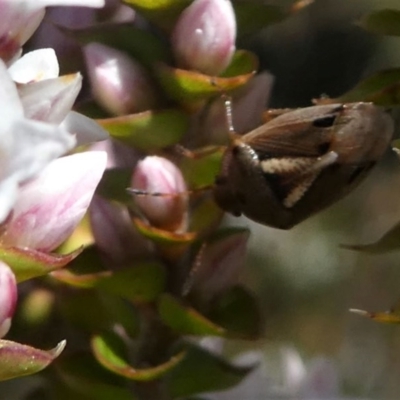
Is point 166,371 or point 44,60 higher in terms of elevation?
point 44,60

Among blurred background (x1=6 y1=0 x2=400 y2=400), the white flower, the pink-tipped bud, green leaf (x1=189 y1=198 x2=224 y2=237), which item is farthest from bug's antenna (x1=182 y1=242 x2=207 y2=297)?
blurred background (x1=6 y1=0 x2=400 y2=400)

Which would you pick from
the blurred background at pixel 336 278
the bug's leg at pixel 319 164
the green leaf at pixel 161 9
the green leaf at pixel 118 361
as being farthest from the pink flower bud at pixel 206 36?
the blurred background at pixel 336 278

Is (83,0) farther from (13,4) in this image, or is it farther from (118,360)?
(118,360)

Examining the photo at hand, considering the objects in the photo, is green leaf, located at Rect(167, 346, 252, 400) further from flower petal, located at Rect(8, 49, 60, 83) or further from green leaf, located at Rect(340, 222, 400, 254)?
flower petal, located at Rect(8, 49, 60, 83)

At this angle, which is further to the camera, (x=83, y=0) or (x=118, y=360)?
(x=118, y=360)

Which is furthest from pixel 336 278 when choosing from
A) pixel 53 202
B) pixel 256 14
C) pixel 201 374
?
pixel 53 202

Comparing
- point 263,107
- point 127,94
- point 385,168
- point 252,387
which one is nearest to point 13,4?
point 127,94

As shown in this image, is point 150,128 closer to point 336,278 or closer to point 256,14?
point 256,14
